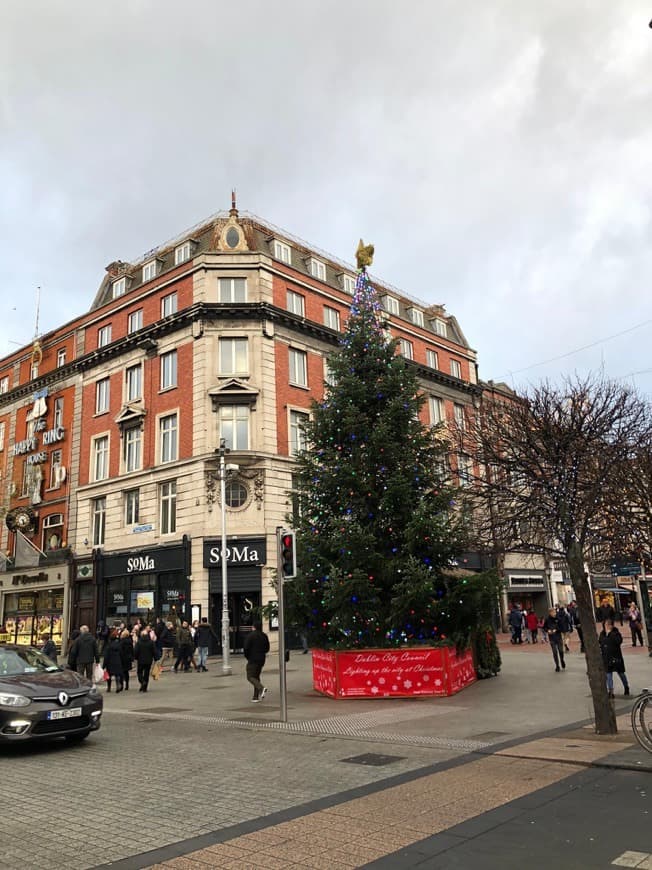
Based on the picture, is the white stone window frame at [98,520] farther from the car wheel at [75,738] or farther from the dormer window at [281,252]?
the car wheel at [75,738]

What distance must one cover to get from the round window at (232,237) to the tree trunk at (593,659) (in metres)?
26.6

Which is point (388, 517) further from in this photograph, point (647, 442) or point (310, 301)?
point (310, 301)

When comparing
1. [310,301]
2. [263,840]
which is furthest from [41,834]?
[310,301]

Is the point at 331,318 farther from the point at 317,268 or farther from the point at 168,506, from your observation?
the point at 168,506

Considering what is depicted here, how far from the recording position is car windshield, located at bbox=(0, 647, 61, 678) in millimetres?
10711

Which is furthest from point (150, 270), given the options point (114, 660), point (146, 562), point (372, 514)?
point (372, 514)

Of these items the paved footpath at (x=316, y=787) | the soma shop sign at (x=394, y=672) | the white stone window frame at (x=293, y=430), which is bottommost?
the paved footpath at (x=316, y=787)

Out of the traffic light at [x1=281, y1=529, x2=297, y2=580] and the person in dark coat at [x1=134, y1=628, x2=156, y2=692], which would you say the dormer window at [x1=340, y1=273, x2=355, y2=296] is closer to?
the person in dark coat at [x1=134, y1=628, x2=156, y2=692]

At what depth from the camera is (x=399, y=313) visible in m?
44.0

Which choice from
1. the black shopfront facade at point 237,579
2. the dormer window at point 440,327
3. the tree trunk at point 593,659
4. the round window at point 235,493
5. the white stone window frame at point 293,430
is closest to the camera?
the tree trunk at point 593,659

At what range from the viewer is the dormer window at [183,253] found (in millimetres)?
35375

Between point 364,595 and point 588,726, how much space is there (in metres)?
5.67

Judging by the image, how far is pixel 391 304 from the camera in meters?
43.3

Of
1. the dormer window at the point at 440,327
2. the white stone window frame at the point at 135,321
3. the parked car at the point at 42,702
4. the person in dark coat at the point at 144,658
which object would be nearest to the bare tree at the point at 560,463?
the parked car at the point at 42,702
